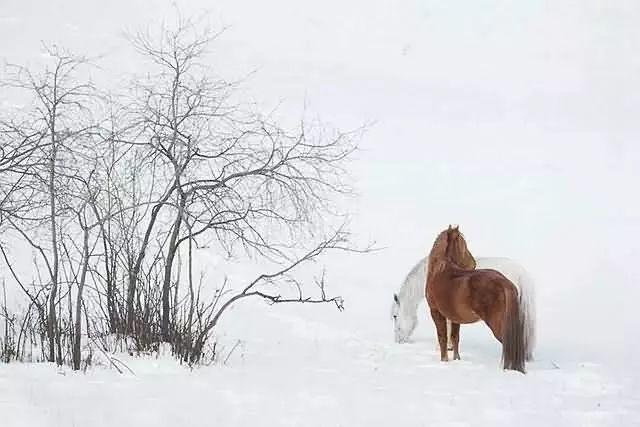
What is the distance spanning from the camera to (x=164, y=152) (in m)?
7.72

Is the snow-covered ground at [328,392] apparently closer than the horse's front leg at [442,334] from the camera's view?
Yes

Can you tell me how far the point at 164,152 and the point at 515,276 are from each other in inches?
137

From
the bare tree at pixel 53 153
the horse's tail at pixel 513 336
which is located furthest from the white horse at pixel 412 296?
the bare tree at pixel 53 153

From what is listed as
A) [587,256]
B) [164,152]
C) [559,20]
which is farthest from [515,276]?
[559,20]

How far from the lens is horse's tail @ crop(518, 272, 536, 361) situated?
692 cm

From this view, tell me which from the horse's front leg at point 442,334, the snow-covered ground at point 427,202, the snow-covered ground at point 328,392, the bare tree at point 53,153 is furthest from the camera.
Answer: the horse's front leg at point 442,334

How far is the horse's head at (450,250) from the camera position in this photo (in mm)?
7527

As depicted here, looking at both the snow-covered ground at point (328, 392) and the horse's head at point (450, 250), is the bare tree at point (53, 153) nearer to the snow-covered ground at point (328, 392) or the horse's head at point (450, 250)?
the snow-covered ground at point (328, 392)

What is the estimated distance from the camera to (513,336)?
6691mm

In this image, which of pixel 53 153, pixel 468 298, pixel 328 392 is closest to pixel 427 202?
pixel 468 298

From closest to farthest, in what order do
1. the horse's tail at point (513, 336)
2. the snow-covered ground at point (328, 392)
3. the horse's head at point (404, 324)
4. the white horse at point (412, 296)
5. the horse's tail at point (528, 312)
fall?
the snow-covered ground at point (328, 392), the horse's tail at point (513, 336), the horse's tail at point (528, 312), the white horse at point (412, 296), the horse's head at point (404, 324)

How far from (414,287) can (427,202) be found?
300 inches

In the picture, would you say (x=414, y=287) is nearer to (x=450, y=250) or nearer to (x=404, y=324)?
(x=404, y=324)

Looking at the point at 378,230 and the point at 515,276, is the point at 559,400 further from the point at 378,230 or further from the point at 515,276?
the point at 378,230
